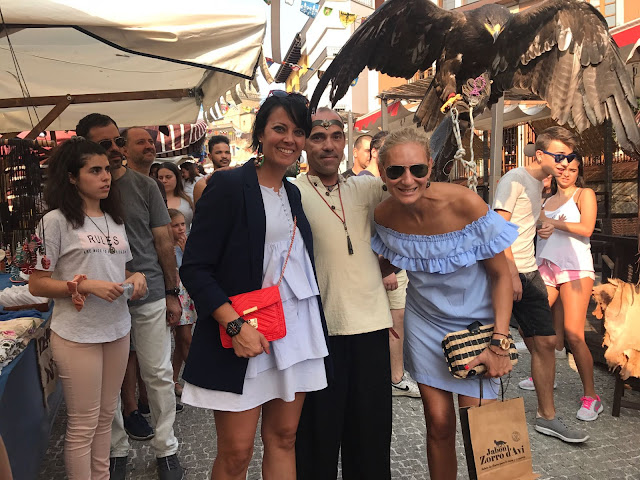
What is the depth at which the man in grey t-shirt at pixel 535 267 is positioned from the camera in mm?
3244

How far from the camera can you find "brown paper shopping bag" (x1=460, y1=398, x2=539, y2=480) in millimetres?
1880

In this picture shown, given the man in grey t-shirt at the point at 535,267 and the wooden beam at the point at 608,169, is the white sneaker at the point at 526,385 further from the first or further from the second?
the wooden beam at the point at 608,169

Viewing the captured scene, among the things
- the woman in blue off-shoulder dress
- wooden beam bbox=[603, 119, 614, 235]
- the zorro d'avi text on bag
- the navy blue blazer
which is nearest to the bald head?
the navy blue blazer

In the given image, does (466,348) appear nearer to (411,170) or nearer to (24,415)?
(411,170)

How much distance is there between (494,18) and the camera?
2996 millimetres

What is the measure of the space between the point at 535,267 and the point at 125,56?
12.9 feet

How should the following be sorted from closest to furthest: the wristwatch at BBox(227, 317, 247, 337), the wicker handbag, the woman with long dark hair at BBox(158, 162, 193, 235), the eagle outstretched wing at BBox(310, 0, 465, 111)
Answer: the wristwatch at BBox(227, 317, 247, 337) < the wicker handbag < the eagle outstretched wing at BBox(310, 0, 465, 111) < the woman with long dark hair at BBox(158, 162, 193, 235)

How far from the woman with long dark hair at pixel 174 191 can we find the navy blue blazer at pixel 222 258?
9.52ft

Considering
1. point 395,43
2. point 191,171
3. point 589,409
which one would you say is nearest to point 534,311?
point 589,409

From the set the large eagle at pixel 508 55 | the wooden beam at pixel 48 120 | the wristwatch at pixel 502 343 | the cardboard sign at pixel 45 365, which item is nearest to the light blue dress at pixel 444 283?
the wristwatch at pixel 502 343

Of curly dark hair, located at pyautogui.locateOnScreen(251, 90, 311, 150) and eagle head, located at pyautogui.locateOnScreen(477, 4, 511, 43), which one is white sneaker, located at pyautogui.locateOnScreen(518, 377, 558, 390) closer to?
eagle head, located at pyautogui.locateOnScreen(477, 4, 511, 43)

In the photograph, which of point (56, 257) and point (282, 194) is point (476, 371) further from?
point (56, 257)

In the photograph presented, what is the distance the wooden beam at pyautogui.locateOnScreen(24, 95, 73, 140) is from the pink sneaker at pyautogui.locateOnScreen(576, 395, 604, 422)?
4.26m

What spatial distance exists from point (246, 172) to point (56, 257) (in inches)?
40.3
